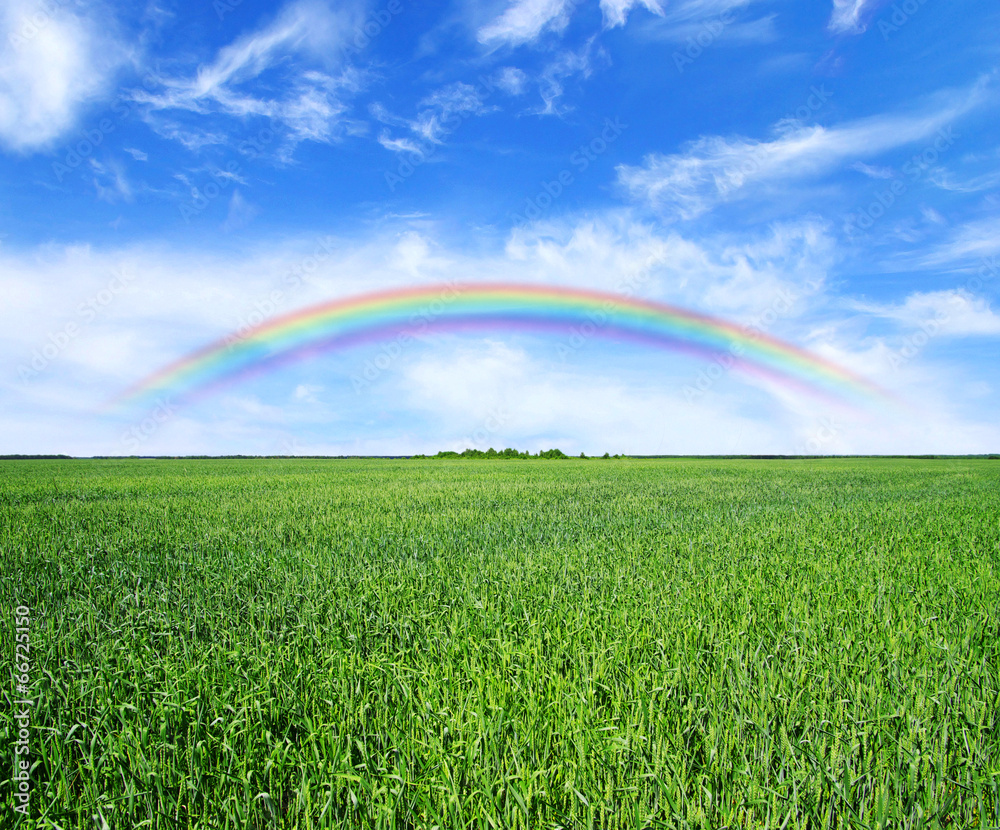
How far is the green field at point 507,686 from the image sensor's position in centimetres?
259

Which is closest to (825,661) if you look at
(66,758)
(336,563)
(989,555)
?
(66,758)

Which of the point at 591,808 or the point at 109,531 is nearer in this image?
the point at 591,808

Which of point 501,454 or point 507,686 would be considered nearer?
point 507,686

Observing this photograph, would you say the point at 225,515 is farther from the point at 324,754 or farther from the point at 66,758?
the point at 324,754

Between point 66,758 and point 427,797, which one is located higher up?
point 427,797

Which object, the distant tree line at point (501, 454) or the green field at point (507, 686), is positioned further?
the distant tree line at point (501, 454)

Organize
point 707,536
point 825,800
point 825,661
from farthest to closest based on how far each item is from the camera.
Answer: point 707,536, point 825,661, point 825,800

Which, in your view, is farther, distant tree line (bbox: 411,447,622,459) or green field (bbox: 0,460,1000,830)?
distant tree line (bbox: 411,447,622,459)

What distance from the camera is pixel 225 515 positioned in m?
12.3

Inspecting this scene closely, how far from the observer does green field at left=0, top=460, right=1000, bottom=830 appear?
2.59m

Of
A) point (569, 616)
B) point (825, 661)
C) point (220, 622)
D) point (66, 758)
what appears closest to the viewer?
point (66, 758)

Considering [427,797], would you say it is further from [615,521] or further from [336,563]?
[615,521]

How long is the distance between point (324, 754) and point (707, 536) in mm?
7861

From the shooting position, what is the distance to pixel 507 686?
11.3 feet
